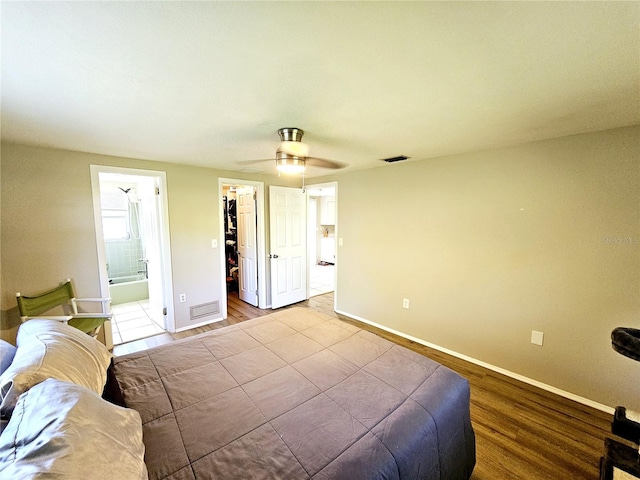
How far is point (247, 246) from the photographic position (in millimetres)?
4527

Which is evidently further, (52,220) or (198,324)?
(198,324)

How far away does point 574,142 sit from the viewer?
82.7 inches

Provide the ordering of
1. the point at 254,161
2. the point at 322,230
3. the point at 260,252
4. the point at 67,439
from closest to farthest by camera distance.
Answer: the point at 67,439 → the point at 254,161 → the point at 260,252 → the point at 322,230

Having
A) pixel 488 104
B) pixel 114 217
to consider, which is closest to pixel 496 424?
pixel 488 104

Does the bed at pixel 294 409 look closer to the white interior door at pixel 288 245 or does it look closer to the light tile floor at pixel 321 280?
the white interior door at pixel 288 245

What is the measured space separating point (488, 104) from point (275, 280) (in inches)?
143

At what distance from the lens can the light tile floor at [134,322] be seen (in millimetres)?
3361

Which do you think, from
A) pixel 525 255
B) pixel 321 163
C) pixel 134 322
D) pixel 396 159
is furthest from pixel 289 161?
pixel 134 322

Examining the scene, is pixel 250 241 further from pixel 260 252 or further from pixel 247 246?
pixel 260 252

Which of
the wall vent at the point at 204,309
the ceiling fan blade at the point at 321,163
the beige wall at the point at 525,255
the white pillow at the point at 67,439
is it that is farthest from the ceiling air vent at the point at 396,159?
the wall vent at the point at 204,309

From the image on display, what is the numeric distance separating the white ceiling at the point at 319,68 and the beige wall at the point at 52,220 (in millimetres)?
536

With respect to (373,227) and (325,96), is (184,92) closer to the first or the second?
(325,96)

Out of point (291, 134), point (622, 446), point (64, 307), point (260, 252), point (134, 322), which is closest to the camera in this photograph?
point (622, 446)

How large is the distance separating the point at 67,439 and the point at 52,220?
282cm
